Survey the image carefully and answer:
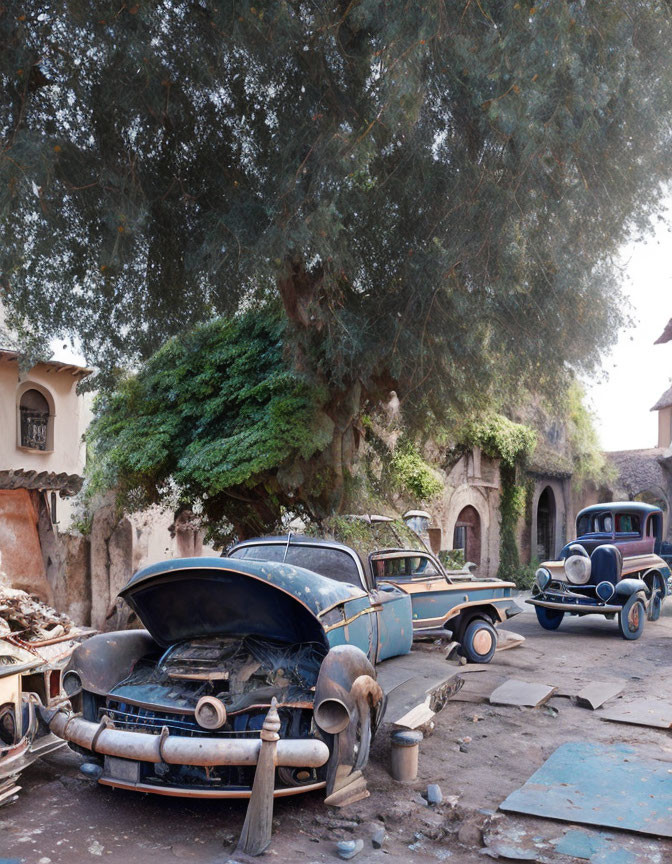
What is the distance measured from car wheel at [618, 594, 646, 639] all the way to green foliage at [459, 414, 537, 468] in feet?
32.0

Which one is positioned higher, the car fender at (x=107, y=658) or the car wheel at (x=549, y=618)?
the car fender at (x=107, y=658)

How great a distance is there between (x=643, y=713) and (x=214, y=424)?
903 cm

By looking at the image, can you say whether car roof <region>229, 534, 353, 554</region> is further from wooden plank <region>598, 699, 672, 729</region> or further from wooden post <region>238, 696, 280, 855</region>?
wooden plank <region>598, 699, 672, 729</region>

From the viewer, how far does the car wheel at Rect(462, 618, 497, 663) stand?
10.3 m

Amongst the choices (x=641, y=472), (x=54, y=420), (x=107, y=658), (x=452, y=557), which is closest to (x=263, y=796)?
(x=107, y=658)

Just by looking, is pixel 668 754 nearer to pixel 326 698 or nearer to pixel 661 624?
pixel 326 698

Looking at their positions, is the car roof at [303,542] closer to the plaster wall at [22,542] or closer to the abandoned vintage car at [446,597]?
the abandoned vintage car at [446,597]

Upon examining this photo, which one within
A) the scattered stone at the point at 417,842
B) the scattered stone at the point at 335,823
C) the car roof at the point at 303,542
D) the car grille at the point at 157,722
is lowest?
the scattered stone at the point at 417,842

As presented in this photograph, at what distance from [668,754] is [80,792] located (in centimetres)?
491

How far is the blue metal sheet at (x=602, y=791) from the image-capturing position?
16.2 ft

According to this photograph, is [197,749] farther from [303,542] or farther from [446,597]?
[446,597]

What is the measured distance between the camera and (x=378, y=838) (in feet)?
15.2

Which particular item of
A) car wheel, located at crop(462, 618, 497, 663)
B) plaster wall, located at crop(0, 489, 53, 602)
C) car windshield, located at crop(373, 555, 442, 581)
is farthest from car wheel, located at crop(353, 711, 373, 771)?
plaster wall, located at crop(0, 489, 53, 602)

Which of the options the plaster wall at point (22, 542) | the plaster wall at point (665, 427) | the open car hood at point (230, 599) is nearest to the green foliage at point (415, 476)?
the plaster wall at point (22, 542)
